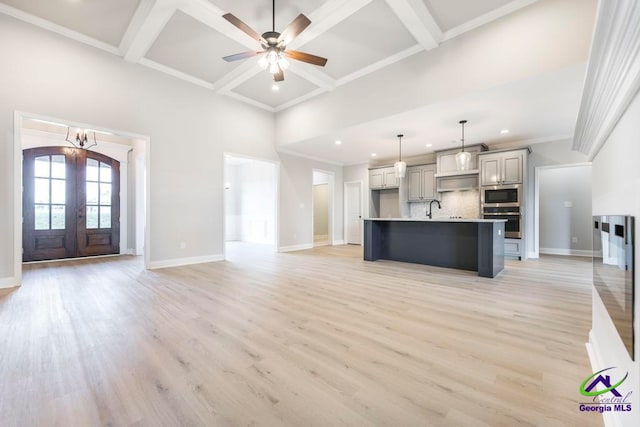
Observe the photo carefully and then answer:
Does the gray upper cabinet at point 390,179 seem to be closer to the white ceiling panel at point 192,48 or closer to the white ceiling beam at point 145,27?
the white ceiling panel at point 192,48

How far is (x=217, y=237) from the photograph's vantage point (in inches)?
223

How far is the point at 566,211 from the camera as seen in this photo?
6.63 metres

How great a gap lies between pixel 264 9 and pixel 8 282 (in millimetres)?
4842

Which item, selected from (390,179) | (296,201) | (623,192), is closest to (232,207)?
(296,201)

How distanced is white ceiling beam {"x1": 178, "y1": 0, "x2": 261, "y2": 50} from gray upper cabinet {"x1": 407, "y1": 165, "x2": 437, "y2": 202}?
204 inches

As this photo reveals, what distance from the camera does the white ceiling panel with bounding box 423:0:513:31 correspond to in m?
3.18

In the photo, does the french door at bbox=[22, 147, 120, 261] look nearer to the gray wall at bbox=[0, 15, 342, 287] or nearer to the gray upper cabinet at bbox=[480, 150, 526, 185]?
the gray wall at bbox=[0, 15, 342, 287]

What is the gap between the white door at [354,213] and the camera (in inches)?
341

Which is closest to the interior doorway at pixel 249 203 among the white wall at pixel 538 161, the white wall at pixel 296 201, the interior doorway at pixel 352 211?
the white wall at pixel 296 201

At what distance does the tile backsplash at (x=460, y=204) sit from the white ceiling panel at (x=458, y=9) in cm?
391

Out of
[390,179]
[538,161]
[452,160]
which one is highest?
[452,160]

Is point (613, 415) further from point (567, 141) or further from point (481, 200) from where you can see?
point (567, 141)

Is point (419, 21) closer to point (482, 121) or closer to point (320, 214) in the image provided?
point (482, 121)

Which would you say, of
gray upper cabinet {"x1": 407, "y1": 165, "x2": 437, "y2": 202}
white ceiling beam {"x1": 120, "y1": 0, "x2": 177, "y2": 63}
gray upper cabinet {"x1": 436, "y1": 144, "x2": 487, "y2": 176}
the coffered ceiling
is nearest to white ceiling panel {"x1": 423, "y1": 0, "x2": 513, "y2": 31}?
the coffered ceiling
